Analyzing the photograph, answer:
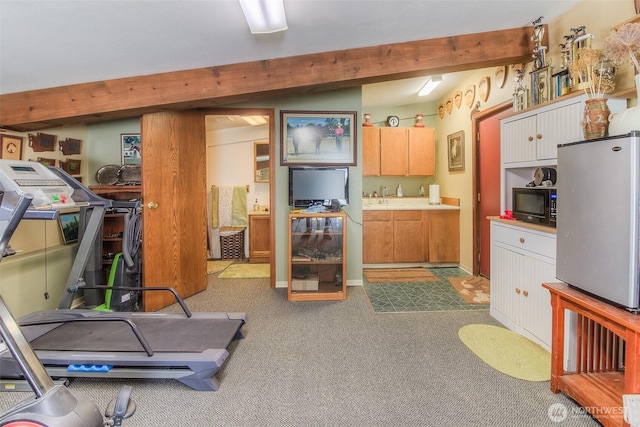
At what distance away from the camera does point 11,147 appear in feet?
9.32

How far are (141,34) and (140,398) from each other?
7.41ft

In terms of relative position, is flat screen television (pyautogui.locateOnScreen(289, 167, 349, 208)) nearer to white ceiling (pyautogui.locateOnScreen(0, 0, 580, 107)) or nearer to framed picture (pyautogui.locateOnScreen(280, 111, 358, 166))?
framed picture (pyautogui.locateOnScreen(280, 111, 358, 166))

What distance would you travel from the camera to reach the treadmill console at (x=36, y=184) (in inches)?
69.2

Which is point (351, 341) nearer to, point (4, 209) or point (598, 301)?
point (598, 301)

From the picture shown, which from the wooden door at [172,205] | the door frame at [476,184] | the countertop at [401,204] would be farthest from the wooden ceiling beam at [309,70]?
the countertop at [401,204]

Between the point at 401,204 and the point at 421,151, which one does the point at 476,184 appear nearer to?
the point at 421,151

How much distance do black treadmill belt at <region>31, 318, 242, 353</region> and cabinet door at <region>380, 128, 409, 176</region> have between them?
3.41 meters

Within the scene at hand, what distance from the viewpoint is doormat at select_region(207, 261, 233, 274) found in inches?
183

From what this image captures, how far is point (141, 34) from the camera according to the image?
2.07 meters

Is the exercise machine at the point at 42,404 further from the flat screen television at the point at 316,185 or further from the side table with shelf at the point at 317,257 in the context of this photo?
the flat screen television at the point at 316,185

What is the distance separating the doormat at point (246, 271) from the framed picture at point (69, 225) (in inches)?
66.2

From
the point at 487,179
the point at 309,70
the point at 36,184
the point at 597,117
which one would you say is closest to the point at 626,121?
the point at 597,117

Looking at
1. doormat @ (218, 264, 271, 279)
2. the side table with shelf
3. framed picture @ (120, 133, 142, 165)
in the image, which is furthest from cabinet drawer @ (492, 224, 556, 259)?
framed picture @ (120, 133, 142, 165)

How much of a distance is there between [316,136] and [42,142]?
2750 mm
